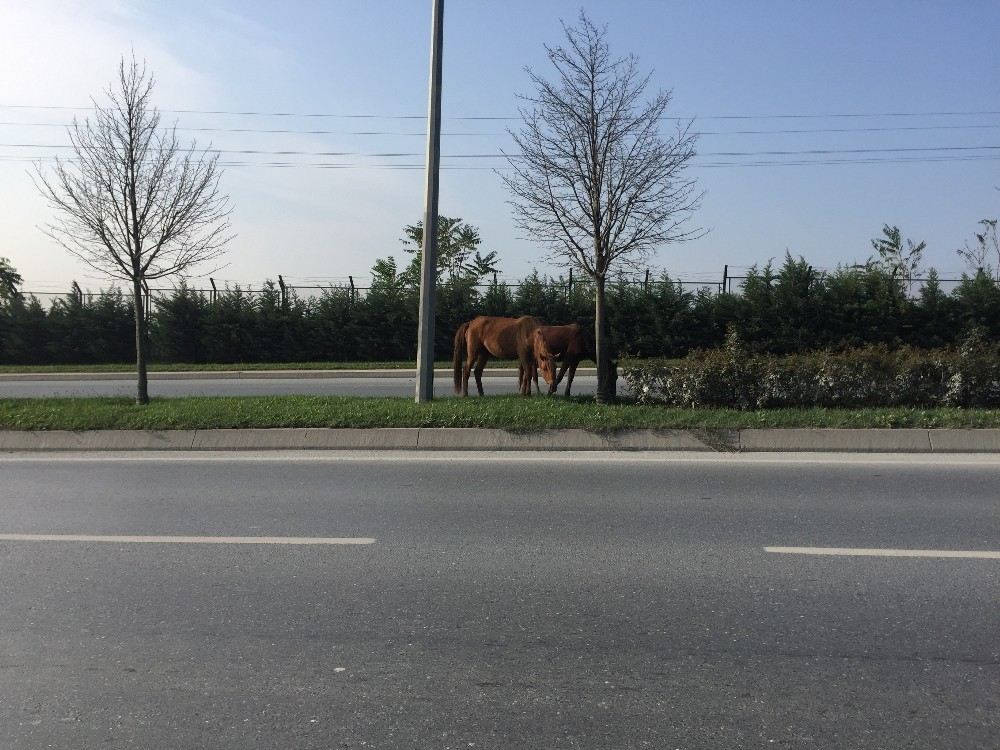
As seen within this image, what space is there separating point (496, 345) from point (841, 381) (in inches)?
206

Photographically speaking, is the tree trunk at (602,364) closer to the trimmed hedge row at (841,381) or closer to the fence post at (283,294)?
the trimmed hedge row at (841,381)

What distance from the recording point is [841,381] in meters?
12.4

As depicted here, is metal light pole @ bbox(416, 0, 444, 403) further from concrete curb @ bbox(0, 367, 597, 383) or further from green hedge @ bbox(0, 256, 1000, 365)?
green hedge @ bbox(0, 256, 1000, 365)

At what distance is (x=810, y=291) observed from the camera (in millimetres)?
28938

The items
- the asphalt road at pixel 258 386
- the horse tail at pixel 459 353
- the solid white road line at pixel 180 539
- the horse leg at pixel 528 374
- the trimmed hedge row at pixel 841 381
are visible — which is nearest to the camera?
Answer: the solid white road line at pixel 180 539

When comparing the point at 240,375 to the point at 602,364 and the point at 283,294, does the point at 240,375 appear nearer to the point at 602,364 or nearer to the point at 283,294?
the point at 283,294

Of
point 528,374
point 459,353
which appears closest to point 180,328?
point 459,353

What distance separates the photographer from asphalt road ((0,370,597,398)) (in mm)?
18969

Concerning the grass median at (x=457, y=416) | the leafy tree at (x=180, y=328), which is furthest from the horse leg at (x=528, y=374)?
the leafy tree at (x=180, y=328)

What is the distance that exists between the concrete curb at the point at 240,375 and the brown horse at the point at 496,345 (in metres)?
8.44

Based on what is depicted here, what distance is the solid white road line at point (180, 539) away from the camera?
682 centimetres

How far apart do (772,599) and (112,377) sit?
23.3 metres

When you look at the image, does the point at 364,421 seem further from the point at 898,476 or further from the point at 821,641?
the point at 821,641

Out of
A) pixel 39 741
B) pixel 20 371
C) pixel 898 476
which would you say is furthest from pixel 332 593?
pixel 20 371
